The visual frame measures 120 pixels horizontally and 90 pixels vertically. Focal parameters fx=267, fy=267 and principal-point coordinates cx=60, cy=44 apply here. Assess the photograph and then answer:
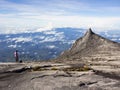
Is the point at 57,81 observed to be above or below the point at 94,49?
below

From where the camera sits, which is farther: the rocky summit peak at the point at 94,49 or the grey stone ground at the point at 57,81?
the rocky summit peak at the point at 94,49

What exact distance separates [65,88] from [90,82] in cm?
320

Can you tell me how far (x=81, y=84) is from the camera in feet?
92.1

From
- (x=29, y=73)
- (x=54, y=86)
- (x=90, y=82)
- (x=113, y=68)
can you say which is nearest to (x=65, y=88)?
(x=54, y=86)

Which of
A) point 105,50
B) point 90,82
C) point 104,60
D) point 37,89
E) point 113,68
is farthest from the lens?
point 105,50

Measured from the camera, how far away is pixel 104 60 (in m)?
42.8

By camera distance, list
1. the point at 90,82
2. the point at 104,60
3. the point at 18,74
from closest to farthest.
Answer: the point at 90,82
the point at 18,74
the point at 104,60

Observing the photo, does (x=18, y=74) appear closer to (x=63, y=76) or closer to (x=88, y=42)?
(x=63, y=76)

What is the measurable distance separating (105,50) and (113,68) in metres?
17.3

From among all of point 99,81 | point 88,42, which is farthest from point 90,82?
point 88,42

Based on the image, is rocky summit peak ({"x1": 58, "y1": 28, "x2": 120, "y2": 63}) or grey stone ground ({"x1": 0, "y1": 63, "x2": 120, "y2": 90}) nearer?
grey stone ground ({"x1": 0, "y1": 63, "x2": 120, "y2": 90})

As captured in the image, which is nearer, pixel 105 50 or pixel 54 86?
pixel 54 86

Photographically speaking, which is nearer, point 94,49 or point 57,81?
point 57,81

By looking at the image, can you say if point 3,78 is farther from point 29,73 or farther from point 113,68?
point 113,68
